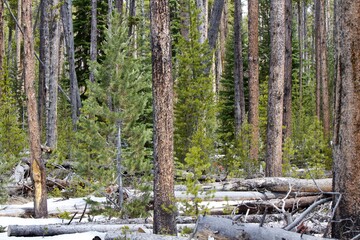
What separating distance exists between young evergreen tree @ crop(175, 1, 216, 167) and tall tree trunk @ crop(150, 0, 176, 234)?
6429 millimetres

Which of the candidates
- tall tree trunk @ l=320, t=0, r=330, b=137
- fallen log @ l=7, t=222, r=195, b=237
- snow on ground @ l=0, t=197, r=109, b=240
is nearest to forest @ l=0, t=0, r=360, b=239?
snow on ground @ l=0, t=197, r=109, b=240

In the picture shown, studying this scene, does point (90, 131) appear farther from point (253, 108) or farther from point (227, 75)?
point (227, 75)

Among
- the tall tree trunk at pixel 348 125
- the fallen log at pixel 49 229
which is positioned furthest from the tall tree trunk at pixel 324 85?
the tall tree trunk at pixel 348 125

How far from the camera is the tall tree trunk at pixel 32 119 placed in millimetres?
9289

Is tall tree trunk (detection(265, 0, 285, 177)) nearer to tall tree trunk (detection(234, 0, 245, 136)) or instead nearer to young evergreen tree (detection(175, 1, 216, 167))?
young evergreen tree (detection(175, 1, 216, 167))

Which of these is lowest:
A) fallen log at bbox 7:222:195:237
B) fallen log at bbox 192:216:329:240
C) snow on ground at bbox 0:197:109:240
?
snow on ground at bbox 0:197:109:240

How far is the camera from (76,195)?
36.2 feet

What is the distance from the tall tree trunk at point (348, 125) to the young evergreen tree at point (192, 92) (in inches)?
330

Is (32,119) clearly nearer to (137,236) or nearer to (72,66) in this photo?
(137,236)

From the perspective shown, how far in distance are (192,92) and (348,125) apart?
8667 millimetres

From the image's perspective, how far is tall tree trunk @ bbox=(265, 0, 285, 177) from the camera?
450 inches

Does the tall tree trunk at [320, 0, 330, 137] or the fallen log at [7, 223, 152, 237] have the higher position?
the tall tree trunk at [320, 0, 330, 137]

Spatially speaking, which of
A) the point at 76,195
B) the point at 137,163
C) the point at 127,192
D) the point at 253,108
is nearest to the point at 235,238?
the point at 137,163

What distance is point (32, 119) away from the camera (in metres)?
9.30
